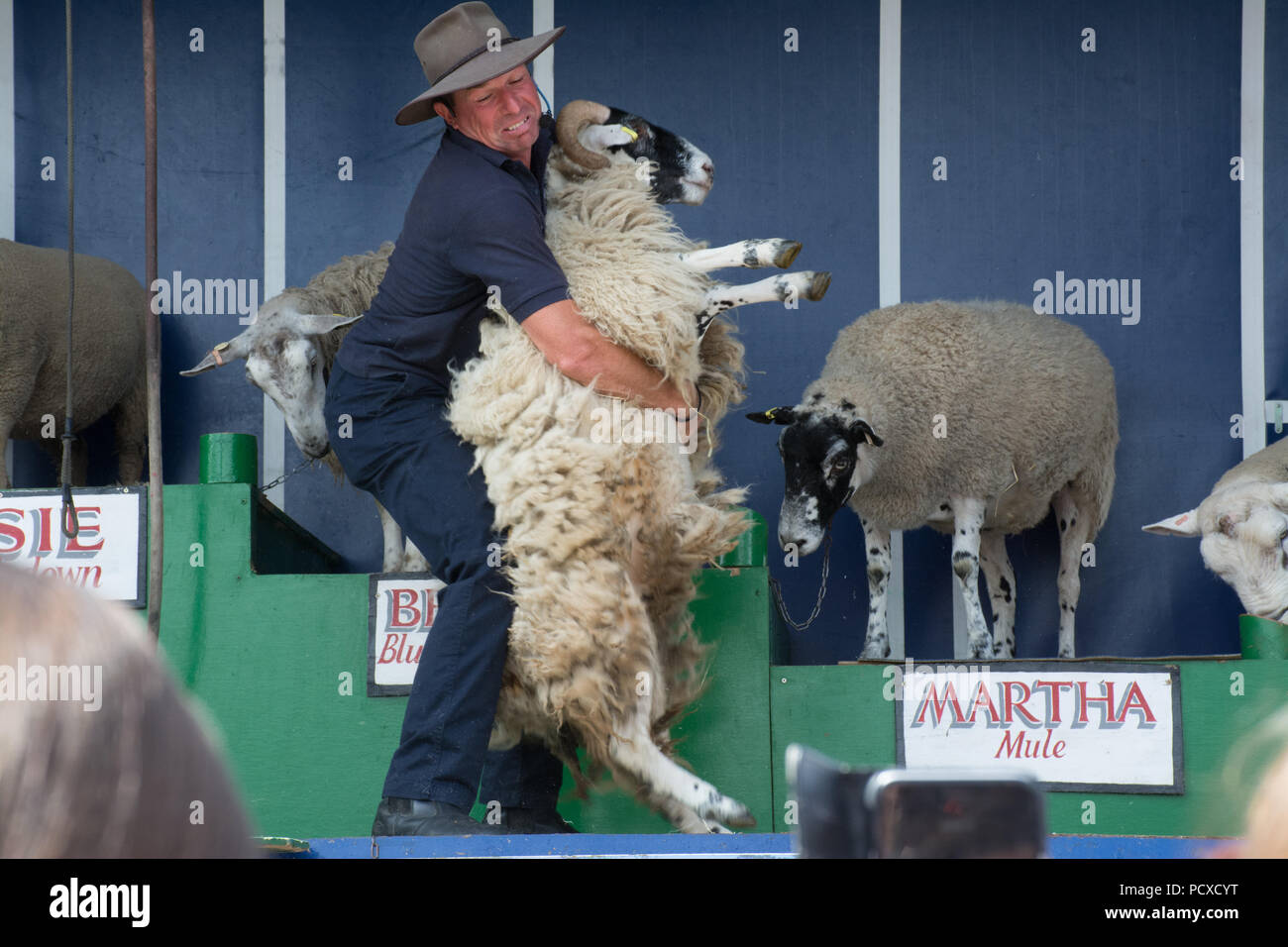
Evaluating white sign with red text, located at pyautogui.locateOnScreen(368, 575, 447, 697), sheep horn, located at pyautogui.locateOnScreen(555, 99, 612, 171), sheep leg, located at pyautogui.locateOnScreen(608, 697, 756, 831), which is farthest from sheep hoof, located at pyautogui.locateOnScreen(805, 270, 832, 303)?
white sign with red text, located at pyautogui.locateOnScreen(368, 575, 447, 697)

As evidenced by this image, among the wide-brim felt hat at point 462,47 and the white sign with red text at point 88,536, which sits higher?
the wide-brim felt hat at point 462,47

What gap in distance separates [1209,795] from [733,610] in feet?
4.92

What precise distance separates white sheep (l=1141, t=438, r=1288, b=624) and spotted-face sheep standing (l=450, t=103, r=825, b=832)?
2.56m

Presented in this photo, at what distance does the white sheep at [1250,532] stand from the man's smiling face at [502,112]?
3.23 m

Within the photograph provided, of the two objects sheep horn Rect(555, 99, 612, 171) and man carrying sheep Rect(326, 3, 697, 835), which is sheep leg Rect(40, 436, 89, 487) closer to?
man carrying sheep Rect(326, 3, 697, 835)

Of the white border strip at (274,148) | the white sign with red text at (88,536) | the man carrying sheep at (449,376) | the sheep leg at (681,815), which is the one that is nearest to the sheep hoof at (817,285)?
the man carrying sheep at (449,376)

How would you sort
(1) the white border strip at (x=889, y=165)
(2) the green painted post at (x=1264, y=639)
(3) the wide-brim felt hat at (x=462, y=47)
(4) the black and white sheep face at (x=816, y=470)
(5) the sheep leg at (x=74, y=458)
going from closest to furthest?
(3) the wide-brim felt hat at (x=462, y=47)
(2) the green painted post at (x=1264, y=639)
(4) the black and white sheep face at (x=816, y=470)
(5) the sheep leg at (x=74, y=458)
(1) the white border strip at (x=889, y=165)

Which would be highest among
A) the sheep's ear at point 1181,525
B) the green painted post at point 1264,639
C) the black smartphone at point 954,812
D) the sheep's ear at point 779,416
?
the sheep's ear at point 779,416

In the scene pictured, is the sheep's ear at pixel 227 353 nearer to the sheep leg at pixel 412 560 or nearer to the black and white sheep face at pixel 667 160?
the sheep leg at pixel 412 560

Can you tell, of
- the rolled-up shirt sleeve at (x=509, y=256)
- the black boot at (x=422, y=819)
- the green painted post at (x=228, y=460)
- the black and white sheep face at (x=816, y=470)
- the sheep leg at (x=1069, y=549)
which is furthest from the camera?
the sheep leg at (x=1069, y=549)

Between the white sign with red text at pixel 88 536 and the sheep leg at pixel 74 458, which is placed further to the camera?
the sheep leg at pixel 74 458

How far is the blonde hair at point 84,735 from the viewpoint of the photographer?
1077mm
